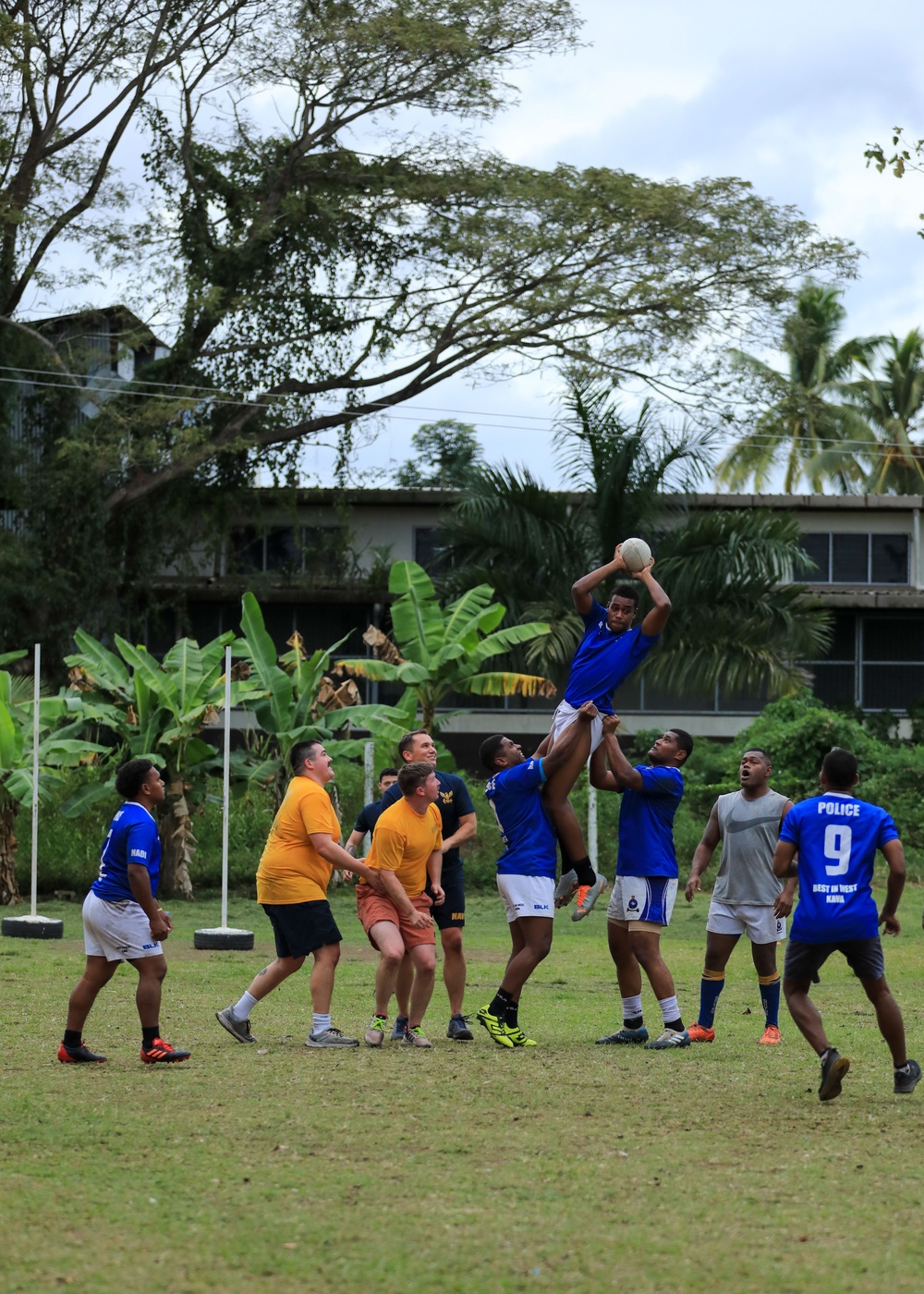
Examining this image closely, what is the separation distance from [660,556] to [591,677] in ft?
52.9

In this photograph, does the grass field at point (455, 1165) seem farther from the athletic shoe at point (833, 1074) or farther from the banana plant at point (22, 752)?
the banana plant at point (22, 752)

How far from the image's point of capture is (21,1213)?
5.34 metres

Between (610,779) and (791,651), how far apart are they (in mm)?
16766

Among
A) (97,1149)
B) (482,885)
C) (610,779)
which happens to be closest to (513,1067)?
(610,779)

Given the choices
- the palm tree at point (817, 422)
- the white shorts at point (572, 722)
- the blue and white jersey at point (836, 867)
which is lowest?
the blue and white jersey at point (836, 867)

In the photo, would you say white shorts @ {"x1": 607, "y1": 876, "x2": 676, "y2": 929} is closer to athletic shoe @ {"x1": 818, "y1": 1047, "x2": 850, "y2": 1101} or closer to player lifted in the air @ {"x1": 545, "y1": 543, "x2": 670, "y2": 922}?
player lifted in the air @ {"x1": 545, "y1": 543, "x2": 670, "y2": 922}

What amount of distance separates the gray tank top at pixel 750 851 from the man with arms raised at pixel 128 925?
3593mm

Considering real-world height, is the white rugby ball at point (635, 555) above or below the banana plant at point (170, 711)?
above

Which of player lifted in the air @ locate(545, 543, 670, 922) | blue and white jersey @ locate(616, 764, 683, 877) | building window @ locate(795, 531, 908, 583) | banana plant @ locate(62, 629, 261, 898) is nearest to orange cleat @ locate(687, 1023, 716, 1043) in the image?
blue and white jersey @ locate(616, 764, 683, 877)

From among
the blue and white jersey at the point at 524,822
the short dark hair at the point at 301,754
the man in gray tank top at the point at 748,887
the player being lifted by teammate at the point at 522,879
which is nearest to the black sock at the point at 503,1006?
the player being lifted by teammate at the point at 522,879

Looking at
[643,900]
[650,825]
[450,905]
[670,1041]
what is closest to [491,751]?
[450,905]

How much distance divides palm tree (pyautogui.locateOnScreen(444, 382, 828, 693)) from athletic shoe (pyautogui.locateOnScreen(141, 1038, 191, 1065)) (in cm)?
1582

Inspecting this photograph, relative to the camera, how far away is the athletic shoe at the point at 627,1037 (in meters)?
9.66

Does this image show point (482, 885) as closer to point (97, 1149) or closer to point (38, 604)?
point (38, 604)
